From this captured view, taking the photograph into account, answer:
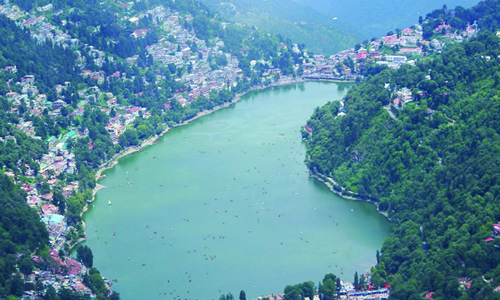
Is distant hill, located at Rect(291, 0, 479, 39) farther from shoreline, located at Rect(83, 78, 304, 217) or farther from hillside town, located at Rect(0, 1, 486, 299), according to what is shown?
shoreline, located at Rect(83, 78, 304, 217)

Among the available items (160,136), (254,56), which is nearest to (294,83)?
(254,56)

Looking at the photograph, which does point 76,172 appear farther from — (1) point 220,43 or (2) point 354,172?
(1) point 220,43

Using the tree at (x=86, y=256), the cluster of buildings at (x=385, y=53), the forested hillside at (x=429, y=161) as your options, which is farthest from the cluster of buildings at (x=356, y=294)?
the cluster of buildings at (x=385, y=53)

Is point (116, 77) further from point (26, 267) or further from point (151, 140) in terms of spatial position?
point (26, 267)

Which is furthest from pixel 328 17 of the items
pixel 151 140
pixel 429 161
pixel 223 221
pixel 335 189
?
pixel 223 221

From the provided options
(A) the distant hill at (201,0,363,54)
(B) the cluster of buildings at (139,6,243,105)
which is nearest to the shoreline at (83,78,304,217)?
(B) the cluster of buildings at (139,6,243,105)

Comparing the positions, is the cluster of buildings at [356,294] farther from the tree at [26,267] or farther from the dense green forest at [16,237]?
the dense green forest at [16,237]

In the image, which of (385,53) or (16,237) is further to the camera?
(385,53)

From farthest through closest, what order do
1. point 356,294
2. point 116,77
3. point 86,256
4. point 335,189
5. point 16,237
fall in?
1. point 116,77
2. point 335,189
3. point 16,237
4. point 86,256
5. point 356,294
